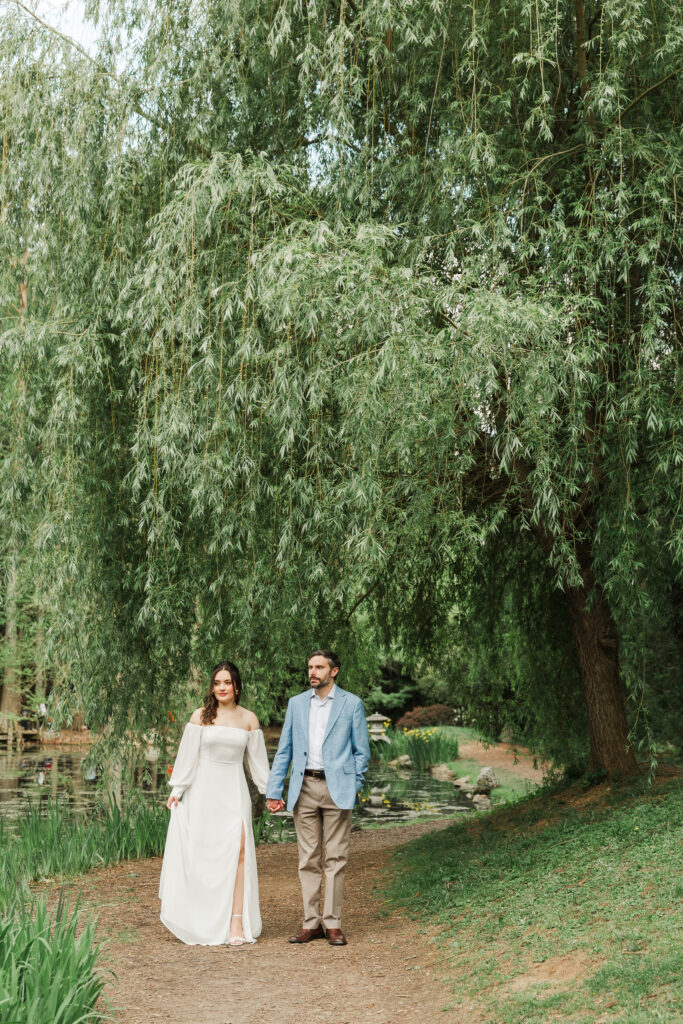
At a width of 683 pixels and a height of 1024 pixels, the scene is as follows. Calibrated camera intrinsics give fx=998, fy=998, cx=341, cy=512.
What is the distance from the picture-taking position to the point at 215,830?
6.29 m

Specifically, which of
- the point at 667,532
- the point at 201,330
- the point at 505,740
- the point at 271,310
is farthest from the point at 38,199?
the point at 505,740

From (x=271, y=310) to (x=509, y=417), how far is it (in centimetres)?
163

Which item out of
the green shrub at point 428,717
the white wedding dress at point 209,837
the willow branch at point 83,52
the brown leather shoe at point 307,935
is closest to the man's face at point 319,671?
the white wedding dress at point 209,837

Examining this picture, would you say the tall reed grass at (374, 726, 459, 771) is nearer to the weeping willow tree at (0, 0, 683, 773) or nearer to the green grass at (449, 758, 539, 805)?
the green grass at (449, 758, 539, 805)

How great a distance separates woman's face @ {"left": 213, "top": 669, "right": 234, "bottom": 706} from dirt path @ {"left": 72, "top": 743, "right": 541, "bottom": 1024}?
1.52 metres

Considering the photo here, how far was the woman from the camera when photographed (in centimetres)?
619

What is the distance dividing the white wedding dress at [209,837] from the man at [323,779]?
0.34m

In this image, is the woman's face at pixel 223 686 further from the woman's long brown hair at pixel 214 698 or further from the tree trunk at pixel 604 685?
the tree trunk at pixel 604 685

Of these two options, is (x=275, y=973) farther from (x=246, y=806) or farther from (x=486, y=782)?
(x=486, y=782)

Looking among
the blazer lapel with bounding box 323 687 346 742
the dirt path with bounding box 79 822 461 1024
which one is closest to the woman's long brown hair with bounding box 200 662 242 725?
the blazer lapel with bounding box 323 687 346 742

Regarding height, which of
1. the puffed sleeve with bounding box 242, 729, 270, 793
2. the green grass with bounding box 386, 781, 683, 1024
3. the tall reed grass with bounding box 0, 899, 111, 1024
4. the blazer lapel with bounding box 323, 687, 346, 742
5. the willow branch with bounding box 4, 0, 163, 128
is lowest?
the green grass with bounding box 386, 781, 683, 1024

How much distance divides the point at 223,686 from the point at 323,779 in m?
0.87

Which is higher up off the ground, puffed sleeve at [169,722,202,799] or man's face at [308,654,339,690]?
man's face at [308,654,339,690]

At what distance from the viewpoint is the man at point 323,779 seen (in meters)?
6.03
